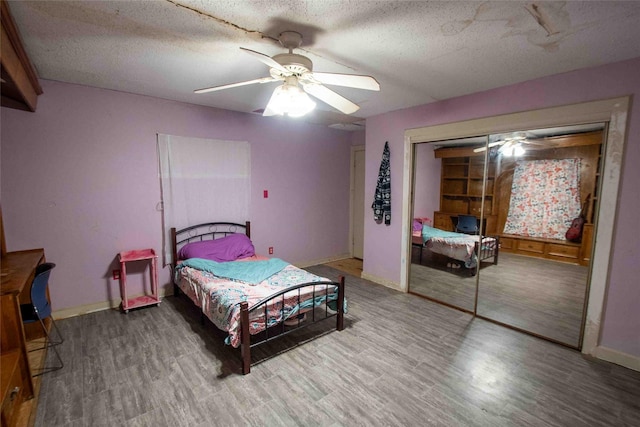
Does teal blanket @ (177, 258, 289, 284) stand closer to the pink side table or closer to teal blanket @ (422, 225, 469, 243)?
the pink side table

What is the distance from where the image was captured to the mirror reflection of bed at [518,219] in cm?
274

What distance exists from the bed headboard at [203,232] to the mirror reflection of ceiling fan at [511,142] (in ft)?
10.5

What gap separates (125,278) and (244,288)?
1476mm

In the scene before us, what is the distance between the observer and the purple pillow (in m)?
3.50

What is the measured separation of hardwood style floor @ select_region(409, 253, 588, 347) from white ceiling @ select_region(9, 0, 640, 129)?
199 cm

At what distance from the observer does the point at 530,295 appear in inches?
130

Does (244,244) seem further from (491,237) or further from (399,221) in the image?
(491,237)

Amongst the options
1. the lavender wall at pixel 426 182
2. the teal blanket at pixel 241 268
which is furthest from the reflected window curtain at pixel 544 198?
the teal blanket at pixel 241 268

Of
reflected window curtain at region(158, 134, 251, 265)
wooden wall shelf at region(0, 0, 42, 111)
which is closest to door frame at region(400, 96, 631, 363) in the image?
reflected window curtain at region(158, 134, 251, 265)

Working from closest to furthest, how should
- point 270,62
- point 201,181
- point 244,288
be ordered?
1. point 270,62
2. point 244,288
3. point 201,181

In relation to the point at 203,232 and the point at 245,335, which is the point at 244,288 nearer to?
the point at 245,335

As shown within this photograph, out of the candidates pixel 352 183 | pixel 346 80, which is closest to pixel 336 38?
pixel 346 80

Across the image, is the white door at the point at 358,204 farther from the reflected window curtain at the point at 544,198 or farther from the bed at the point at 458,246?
the reflected window curtain at the point at 544,198

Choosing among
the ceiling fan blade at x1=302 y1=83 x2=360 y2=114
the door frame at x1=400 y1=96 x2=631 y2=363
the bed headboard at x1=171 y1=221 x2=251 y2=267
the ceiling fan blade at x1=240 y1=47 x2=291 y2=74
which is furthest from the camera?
the bed headboard at x1=171 y1=221 x2=251 y2=267
